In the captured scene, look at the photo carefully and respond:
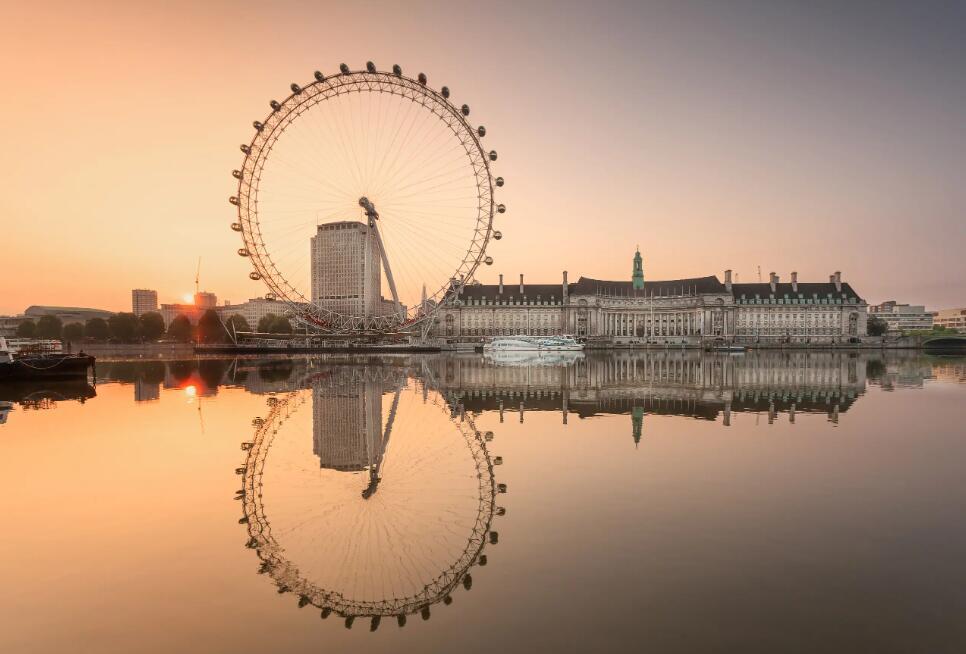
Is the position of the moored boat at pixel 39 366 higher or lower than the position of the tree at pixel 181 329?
lower

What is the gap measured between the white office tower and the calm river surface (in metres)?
50.7

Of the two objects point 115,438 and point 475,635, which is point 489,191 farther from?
point 475,635

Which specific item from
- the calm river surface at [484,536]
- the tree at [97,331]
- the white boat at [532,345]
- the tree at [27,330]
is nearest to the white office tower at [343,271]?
the white boat at [532,345]

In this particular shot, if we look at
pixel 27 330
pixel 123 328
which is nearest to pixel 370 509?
pixel 123 328

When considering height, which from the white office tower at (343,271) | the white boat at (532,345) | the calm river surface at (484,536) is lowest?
the calm river surface at (484,536)

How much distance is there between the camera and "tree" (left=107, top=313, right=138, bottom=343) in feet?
447

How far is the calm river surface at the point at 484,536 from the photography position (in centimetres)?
645

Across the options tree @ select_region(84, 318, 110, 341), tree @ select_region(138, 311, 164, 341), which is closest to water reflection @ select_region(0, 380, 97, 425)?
tree @ select_region(138, 311, 164, 341)

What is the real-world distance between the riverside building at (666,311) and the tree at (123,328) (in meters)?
79.8

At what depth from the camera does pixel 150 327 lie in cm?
13962

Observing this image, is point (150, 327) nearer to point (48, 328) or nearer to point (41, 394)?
point (48, 328)

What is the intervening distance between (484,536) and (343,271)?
71.9 meters

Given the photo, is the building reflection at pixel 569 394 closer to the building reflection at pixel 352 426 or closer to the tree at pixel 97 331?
the building reflection at pixel 352 426

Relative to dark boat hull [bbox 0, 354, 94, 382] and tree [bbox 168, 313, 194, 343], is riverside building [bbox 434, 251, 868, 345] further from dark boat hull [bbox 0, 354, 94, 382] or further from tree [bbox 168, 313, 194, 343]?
dark boat hull [bbox 0, 354, 94, 382]
